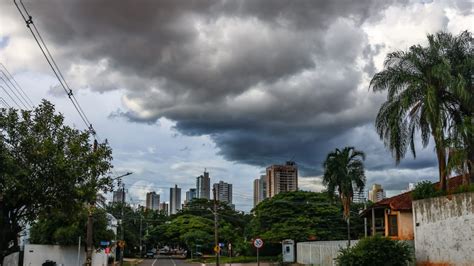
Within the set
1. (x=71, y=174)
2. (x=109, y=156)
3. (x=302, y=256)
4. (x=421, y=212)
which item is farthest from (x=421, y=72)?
(x=302, y=256)

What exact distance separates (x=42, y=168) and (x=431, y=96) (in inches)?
717

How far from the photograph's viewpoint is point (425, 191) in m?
27.1

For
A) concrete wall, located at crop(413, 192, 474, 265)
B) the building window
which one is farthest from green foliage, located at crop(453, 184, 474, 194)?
the building window

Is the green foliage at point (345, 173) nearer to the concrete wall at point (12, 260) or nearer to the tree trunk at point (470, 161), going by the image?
the tree trunk at point (470, 161)

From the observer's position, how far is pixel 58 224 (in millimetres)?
45906

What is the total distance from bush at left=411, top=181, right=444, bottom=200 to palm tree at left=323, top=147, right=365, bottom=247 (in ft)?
49.9

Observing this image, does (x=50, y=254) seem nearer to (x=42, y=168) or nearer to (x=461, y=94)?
(x=42, y=168)

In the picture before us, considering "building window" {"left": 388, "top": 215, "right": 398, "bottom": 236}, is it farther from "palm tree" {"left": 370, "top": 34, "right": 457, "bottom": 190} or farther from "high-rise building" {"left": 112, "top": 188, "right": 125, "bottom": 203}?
"high-rise building" {"left": 112, "top": 188, "right": 125, "bottom": 203}

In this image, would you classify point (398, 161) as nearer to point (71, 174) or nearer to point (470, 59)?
point (470, 59)

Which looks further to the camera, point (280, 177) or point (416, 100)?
point (280, 177)

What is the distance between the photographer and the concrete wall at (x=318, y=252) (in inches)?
1515

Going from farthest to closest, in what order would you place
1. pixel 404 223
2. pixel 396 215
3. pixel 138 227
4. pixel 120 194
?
1. pixel 138 227
2. pixel 120 194
3. pixel 396 215
4. pixel 404 223

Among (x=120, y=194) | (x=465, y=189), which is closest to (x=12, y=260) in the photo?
(x=465, y=189)

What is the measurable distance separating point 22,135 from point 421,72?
19.5m
